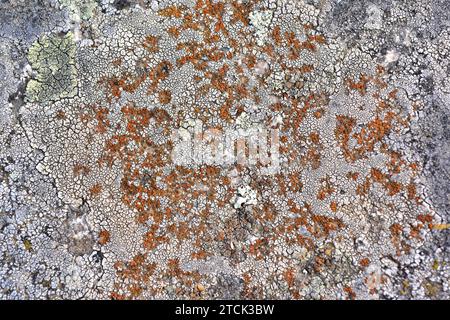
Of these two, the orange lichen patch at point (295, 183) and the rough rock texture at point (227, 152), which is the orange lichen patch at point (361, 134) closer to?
the rough rock texture at point (227, 152)

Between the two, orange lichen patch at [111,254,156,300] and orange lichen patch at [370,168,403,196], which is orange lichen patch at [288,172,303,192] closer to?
orange lichen patch at [370,168,403,196]

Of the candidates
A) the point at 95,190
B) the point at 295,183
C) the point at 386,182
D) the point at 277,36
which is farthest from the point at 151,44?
the point at 386,182

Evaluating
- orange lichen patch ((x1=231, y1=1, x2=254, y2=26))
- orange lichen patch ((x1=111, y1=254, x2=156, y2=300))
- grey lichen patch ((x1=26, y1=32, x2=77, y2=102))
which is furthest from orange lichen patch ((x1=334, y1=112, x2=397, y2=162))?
grey lichen patch ((x1=26, y1=32, x2=77, y2=102))

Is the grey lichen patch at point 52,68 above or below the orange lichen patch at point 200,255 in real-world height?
above

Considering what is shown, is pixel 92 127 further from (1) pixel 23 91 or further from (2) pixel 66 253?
(2) pixel 66 253

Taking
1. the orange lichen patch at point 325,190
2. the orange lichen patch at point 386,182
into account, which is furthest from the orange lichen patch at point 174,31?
the orange lichen patch at point 386,182

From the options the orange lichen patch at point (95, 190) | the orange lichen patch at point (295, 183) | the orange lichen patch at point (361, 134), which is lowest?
the orange lichen patch at point (95, 190)

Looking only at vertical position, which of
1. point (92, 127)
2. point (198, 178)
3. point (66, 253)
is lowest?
point (66, 253)
